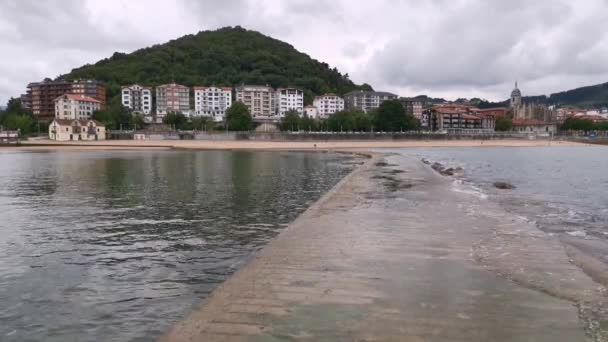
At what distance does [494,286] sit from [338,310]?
2760mm

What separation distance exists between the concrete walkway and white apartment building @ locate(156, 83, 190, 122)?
554ft

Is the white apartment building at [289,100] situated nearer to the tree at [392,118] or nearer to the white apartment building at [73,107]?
the tree at [392,118]

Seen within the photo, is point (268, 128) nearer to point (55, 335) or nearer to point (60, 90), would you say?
point (60, 90)

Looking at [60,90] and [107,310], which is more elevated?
[60,90]

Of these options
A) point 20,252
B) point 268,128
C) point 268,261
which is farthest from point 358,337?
point 268,128

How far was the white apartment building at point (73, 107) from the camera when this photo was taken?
14912cm

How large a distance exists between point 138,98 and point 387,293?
18426cm

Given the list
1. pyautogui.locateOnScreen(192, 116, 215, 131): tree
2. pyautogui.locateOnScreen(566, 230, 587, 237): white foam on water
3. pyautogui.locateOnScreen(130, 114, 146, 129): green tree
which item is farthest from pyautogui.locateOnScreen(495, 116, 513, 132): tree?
pyautogui.locateOnScreen(566, 230, 587, 237): white foam on water

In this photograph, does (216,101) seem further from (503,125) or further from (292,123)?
(503,125)

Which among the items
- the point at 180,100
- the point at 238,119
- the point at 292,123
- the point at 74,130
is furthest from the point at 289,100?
the point at 74,130

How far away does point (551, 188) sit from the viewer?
2602 centimetres

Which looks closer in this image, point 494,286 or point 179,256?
point 494,286

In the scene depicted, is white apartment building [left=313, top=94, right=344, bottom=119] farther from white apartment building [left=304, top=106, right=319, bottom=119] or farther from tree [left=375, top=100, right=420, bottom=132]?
tree [left=375, top=100, right=420, bottom=132]

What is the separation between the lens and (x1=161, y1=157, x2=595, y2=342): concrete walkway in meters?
5.56
